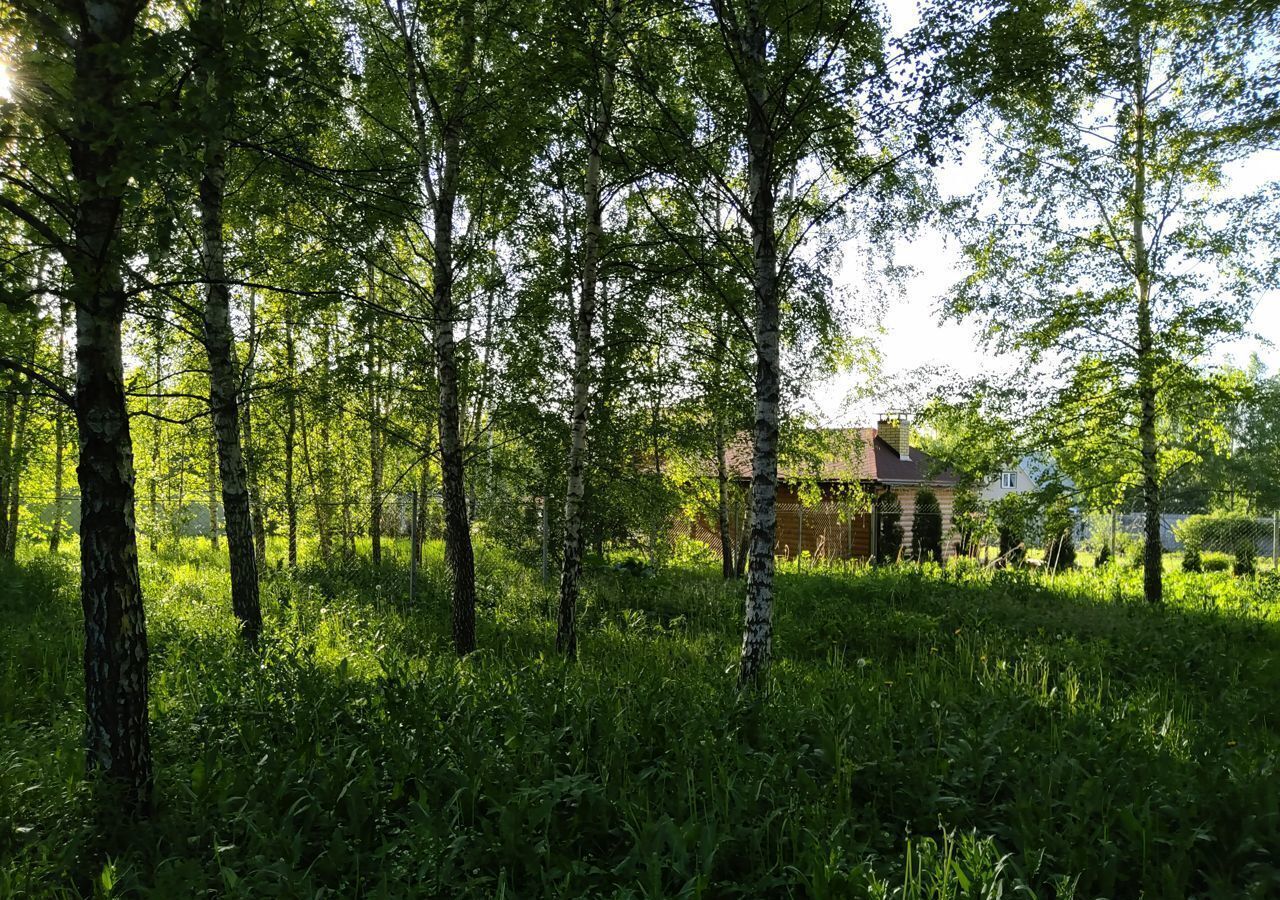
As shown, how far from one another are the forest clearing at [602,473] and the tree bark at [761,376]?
4 cm

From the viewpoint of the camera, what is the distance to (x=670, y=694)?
4879mm

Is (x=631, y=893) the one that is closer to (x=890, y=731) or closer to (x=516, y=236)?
(x=890, y=731)

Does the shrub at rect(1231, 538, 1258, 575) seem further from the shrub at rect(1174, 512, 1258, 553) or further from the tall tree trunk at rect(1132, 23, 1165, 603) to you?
the tall tree trunk at rect(1132, 23, 1165, 603)

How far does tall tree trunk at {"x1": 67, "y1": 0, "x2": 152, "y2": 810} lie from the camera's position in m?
3.14

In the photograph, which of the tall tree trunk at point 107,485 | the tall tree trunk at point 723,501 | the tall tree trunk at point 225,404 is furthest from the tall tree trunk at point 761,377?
the tall tree trunk at point 723,501

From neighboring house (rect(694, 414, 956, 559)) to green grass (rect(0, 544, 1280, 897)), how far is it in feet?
23.1

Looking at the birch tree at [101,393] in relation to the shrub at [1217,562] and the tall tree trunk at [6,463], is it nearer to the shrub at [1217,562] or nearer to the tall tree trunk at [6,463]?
the tall tree trunk at [6,463]

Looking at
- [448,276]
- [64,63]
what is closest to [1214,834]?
[64,63]

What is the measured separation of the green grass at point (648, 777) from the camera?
9.26 ft

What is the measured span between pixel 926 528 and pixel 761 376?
56.4ft

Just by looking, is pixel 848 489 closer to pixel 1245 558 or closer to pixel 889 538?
pixel 889 538

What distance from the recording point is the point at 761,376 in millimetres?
5348

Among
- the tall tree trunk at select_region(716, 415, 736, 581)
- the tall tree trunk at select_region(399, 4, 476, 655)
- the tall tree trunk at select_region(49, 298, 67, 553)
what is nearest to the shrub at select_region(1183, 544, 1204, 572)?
the tall tree trunk at select_region(716, 415, 736, 581)

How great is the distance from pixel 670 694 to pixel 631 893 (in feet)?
7.75
